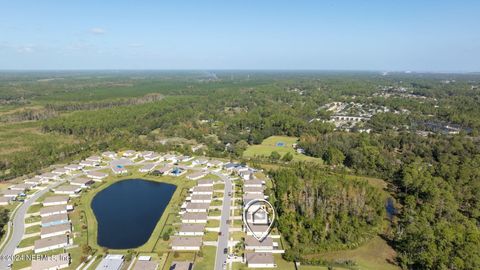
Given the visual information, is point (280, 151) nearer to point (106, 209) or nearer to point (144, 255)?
point (106, 209)

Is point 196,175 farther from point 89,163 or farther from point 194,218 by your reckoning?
point 89,163

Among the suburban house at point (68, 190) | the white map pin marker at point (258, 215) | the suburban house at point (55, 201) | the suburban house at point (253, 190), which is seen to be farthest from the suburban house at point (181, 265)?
the suburban house at point (68, 190)

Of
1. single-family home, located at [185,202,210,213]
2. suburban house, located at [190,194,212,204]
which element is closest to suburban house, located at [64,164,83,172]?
suburban house, located at [190,194,212,204]

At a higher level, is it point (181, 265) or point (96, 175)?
point (96, 175)

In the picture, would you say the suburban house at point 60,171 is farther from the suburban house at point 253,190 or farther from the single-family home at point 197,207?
the suburban house at point 253,190

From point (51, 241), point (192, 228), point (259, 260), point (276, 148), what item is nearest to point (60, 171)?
point (51, 241)

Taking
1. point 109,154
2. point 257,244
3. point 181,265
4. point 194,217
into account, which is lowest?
point 257,244
